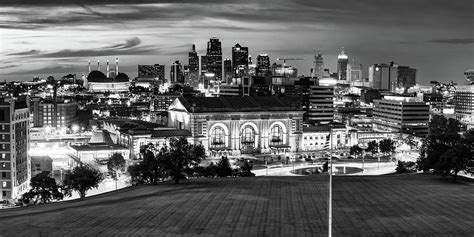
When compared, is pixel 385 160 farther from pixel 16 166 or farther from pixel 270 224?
pixel 270 224

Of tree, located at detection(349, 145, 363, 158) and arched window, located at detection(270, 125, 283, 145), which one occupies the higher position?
arched window, located at detection(270, 125, 283, 145)

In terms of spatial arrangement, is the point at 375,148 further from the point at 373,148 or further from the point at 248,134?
the point at 248,134

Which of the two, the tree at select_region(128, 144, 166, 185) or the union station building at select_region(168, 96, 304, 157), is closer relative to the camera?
the tree at select_region(128, 144, 166, 185)

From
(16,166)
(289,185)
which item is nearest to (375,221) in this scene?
(289,185)

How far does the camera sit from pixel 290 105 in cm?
14725

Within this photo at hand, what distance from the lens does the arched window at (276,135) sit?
474 feet

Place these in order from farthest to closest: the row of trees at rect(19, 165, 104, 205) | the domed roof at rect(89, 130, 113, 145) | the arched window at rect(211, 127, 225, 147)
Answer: the arched window at rect(211, 127, 225, 147) < the domed roof at rect(89, 130, 113, 145) < the row of trees at rect(19, 165, 104, 205)

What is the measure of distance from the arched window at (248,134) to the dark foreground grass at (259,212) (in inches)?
2911

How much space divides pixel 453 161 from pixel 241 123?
75862 millimetres

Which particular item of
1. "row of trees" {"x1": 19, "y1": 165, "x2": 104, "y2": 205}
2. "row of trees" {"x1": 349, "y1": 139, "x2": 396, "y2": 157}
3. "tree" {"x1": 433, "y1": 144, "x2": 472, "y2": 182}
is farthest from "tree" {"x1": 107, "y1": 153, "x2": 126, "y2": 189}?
"tree" {"x1": 433, "y1": 144, "x2": 472, "y2": 182}

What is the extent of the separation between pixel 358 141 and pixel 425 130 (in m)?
42.9

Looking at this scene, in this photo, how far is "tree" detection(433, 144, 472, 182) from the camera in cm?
7094

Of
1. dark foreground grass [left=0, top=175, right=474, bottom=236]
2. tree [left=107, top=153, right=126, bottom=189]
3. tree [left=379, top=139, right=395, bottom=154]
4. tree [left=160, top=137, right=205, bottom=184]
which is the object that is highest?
tree [left=160, top=137, right=205, bottom=184]

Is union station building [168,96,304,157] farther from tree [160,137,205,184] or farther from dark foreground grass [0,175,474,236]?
dark foreground grass [0,175,474,236]
